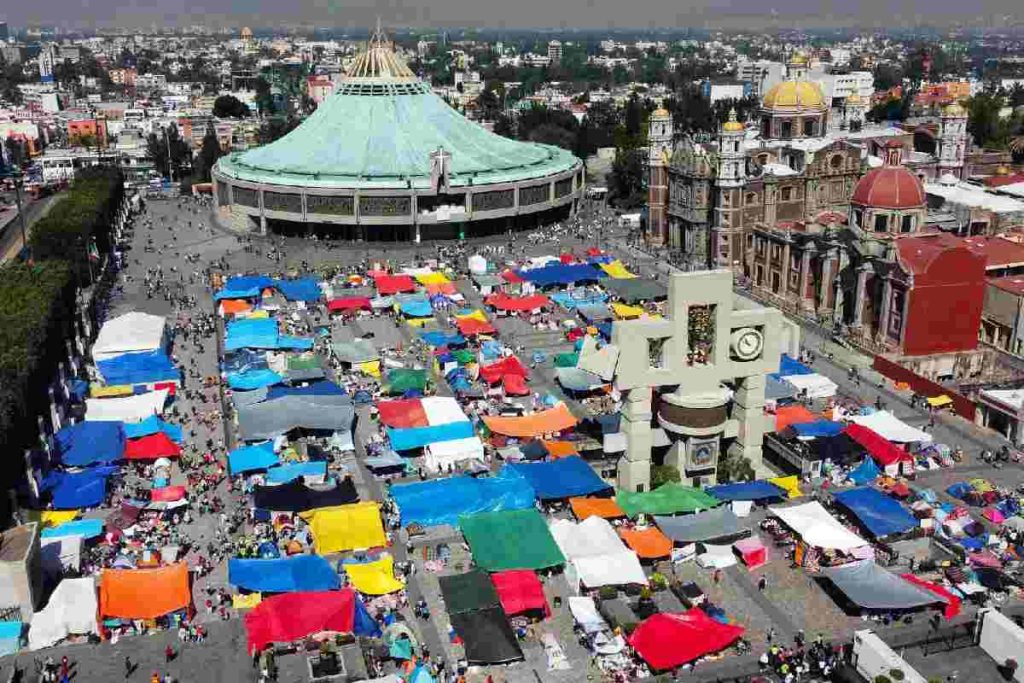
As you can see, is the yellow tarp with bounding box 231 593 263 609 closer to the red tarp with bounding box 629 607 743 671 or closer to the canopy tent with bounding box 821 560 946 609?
the red tarp with bounding box 629 607 743 671

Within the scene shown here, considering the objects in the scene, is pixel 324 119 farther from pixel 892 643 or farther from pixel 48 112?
pixel 48 112

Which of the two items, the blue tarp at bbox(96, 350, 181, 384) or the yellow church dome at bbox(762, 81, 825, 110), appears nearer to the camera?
the blue tarp at bbox(96, 350, 181, 384)

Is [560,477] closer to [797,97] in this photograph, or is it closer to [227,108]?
[797,97]

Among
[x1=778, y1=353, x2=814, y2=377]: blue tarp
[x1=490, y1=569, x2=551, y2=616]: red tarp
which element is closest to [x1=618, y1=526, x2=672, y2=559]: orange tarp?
[x1=490, y1=569, x2=551, y2=616]: red tarp

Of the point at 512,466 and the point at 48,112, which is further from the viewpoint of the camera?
the point at 48,112

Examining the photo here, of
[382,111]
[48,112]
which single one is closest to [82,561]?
[382,111]

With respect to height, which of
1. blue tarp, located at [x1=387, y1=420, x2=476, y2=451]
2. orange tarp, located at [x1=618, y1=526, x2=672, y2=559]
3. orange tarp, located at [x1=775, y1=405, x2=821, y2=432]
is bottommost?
orange tarp, located at [x1=618, y1=526, x2=672, y2=559]

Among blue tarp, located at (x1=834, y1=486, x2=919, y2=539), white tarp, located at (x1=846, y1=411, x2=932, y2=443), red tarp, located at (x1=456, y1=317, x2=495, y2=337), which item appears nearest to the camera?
blue tarp, located at (x1=834, y1=486, x2=919, y2=539)
